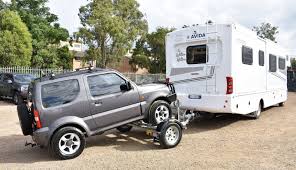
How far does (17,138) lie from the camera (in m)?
9.01

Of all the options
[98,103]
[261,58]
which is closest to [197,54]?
[261,58]

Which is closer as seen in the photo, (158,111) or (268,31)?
(158,111)

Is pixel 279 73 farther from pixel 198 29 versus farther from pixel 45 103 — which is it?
pixel 45 103

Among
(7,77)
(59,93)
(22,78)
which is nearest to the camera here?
(59,93)

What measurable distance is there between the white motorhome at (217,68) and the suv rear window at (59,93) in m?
4.01

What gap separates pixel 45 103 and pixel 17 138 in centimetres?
293

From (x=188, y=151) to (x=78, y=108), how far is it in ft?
8.41

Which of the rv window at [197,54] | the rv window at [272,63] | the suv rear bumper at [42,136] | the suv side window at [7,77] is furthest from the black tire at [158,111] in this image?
the suv side window at [7,77]

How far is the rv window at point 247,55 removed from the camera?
9.89 m

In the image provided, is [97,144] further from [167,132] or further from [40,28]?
[40,28]

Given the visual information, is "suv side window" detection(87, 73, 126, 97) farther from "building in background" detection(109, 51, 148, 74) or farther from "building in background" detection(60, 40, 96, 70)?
"building in background" detection(109, 51, 148, 74)

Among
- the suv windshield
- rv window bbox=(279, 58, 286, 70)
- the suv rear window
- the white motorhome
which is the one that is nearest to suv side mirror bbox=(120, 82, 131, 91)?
the suv rear window

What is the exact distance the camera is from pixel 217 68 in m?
9.39

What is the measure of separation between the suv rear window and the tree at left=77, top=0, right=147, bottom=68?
19.6m
